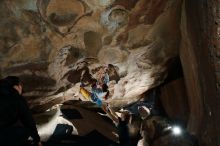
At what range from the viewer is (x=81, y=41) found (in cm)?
507

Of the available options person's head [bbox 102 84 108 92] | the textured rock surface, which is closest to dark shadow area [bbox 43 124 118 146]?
the textured rock surface

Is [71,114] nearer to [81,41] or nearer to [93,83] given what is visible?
[93,83]

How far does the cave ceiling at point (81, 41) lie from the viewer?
4598mm

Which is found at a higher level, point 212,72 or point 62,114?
point 212,72

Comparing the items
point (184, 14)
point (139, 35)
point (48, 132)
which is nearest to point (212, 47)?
point (184, 14)

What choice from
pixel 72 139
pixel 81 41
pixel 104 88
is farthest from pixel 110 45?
pixel 72 139

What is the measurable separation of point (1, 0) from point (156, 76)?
3.20 metres

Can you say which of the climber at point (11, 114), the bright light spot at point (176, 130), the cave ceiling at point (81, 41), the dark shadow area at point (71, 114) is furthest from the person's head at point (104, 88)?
the climber at point (11, 114)

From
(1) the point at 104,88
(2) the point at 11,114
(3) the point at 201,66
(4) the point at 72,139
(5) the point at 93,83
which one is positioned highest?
(3) the point at 201,66

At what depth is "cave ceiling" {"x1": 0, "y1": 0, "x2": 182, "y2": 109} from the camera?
460cm

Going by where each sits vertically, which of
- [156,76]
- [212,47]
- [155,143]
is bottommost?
[155,143]

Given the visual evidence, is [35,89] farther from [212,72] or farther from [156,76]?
[212,72]

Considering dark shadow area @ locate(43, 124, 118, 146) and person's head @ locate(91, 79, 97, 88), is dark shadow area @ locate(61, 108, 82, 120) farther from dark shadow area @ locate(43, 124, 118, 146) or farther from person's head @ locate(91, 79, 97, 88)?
person's head @ locate(91, 79, 97, 88)

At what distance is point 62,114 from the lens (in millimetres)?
5973
